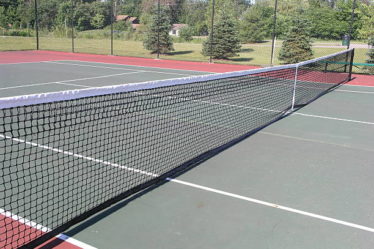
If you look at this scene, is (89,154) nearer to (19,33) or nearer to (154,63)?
(154,63)

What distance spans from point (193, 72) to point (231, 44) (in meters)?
7.83

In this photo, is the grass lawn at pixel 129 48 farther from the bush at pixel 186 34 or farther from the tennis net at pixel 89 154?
the tennis net at pixel 89 154

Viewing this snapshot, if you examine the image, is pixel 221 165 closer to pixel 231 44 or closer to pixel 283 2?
pixel 231 44

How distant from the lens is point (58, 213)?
439 cm

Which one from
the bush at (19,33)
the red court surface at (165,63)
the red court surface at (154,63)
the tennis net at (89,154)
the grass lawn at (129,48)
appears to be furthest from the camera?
the bush at (19,33)

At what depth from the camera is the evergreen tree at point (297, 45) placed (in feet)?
72.2

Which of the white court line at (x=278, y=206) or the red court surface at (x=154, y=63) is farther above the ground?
the red court surface at (x=154, y=63)

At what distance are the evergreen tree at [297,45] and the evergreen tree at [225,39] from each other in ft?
15.6

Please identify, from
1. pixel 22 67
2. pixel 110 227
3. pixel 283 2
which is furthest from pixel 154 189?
pixel 283 2

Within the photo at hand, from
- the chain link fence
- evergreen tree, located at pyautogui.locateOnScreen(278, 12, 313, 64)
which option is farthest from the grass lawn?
evergreen tree, located at pyautogui.locateOnScreen(278, 12, 313, 64)

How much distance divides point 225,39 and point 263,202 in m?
22.1

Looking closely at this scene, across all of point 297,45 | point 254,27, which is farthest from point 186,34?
point 297,45

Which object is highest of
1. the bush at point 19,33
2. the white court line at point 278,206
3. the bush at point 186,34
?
the bush at point 186,34

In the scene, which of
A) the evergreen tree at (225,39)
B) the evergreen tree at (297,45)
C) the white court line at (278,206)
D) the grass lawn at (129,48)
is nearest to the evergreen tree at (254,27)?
the grass lawn at (129,48)
